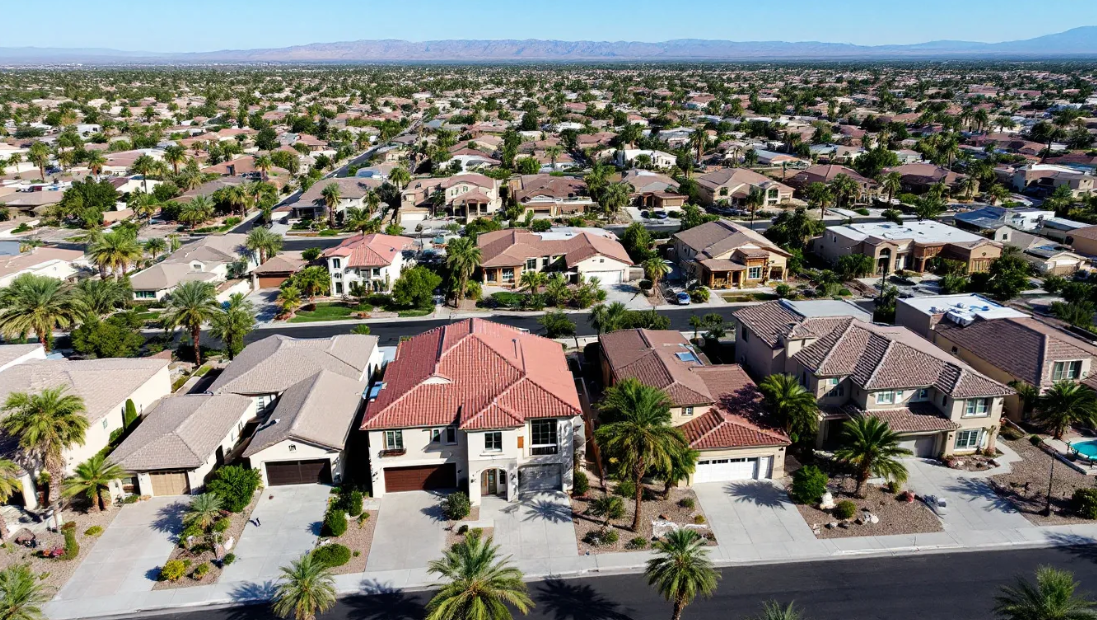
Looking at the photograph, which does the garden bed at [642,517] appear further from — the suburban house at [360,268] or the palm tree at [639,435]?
the suburban house at [360,268]

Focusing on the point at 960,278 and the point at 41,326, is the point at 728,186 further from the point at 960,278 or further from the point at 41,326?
the point at 41,326

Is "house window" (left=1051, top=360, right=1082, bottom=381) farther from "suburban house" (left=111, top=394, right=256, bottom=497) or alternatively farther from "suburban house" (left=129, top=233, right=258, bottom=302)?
"suburban house" (left=129, top=233, right=258, bottom=302)

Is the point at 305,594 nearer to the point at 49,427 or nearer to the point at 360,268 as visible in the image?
the point at 49,427

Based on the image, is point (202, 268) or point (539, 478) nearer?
point (539, 478)

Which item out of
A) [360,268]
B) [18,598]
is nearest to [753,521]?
[18,598]

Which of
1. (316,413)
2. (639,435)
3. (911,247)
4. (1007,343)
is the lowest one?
(316,413)

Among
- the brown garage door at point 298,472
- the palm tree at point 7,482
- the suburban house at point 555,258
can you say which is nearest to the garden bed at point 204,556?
the brown garage door at point 298,472

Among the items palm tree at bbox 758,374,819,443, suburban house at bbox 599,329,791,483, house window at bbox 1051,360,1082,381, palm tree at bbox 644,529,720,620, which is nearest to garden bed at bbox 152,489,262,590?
palm tree at bbox 644,529,720,620
